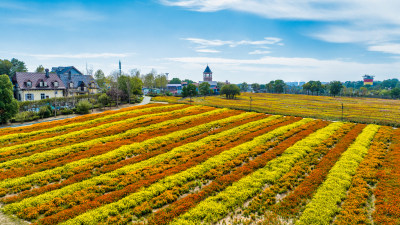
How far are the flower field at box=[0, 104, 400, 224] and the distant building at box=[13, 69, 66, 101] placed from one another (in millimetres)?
32564

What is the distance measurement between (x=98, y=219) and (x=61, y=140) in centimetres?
1558

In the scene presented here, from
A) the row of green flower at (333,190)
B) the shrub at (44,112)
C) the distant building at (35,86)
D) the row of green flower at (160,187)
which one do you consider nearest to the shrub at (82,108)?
the shrub at (44,112)

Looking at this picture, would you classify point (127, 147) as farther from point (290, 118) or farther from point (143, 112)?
point (290, 118)

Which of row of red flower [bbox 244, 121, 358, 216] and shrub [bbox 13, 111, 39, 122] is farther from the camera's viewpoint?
shrub [bbox 13, 111, 39, 122]

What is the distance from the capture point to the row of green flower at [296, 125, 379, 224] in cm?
1105

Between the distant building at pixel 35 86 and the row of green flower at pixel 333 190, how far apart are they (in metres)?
54.0

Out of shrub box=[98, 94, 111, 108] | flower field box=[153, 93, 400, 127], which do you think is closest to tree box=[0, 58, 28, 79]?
shrub box=[98, 94, 111, 108]

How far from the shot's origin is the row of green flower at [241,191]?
11039 millimetres

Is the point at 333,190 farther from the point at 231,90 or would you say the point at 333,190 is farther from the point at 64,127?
the point at 231,90

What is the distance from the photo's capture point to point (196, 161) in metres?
17.8

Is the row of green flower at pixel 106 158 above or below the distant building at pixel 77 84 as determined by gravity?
below

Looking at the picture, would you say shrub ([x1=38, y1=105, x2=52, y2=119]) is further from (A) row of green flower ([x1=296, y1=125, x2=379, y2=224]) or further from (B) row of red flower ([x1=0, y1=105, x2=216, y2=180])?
(A) row of green flower ([x1=296, y1=125, x2=379, y2=224])

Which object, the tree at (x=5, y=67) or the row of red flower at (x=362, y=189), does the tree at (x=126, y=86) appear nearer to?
the tree at (x=5, y=67)

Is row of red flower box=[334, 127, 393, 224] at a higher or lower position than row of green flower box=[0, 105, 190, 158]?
lower
